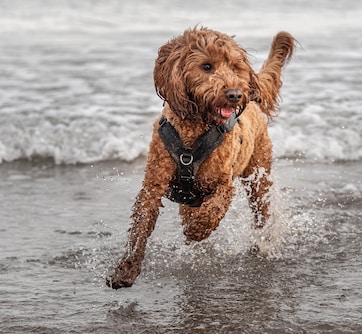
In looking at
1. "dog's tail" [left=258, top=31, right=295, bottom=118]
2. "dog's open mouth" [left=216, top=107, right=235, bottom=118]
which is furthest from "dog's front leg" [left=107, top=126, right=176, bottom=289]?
"dog's tail" [left=258, top=31, right=295, bottom=118]

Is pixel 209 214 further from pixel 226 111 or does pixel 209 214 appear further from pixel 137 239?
pixel 226 111

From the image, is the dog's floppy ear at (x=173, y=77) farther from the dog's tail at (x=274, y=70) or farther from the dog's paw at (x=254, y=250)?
the dog's paw at (x=254, y=250)

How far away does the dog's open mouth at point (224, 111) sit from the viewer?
16.0 feet

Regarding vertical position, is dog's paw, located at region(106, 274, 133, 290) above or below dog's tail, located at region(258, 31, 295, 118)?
below

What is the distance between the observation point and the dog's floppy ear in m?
4.93

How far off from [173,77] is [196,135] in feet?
1.77

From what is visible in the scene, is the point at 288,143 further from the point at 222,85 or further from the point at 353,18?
the point at 353,18

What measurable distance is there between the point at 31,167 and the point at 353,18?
1662cm

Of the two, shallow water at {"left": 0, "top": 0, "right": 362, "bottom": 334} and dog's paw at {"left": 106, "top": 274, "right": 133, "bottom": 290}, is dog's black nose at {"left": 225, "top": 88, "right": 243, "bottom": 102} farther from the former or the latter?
dog's paw at {"left": 106, "top": 274, "right": 133, "bottom": 290}

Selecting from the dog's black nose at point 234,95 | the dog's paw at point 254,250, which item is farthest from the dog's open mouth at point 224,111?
the dog's paw at point 254,250

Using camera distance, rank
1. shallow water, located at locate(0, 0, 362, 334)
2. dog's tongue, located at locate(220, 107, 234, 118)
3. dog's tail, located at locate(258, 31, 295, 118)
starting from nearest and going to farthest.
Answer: dog's tongue, located at locate(220, 107, 234, 118) < shallow water, located at locate(0, 0, 362, 334) < dog's tail, located at locate(258, 31, 295, 118)

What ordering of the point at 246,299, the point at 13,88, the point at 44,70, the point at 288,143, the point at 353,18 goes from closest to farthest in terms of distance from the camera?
the point at 246,299 → the point at 288,143 → the point at 13,88 → the point at 44,70 → the point at 353,18

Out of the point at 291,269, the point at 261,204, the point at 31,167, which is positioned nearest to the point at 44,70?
the point at 31,167

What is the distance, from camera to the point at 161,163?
5328 mm
